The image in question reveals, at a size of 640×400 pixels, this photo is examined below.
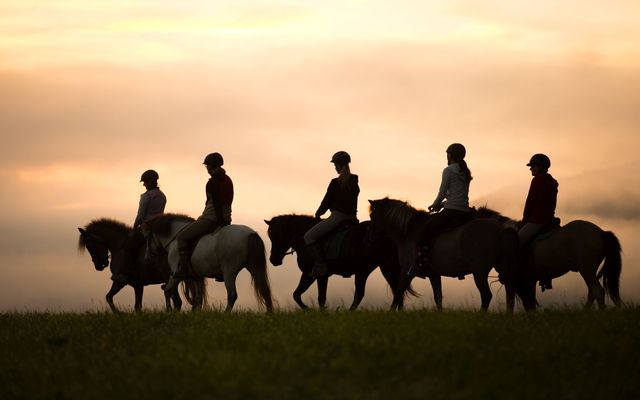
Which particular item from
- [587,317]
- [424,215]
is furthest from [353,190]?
[587,317]

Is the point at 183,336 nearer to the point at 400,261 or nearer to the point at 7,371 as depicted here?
the point at 7,371

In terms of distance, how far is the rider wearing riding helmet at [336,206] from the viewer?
23.0 m

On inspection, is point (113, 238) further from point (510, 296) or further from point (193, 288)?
point (510, 296)

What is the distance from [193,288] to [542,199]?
25.5 ft

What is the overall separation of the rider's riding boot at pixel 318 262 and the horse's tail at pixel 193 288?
2.44 meters

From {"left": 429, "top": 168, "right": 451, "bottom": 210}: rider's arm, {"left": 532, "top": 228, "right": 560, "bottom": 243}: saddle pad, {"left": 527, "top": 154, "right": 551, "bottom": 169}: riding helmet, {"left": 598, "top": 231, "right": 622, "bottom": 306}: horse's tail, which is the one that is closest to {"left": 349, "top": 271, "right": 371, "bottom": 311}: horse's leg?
{"left": 429, "top": 168, "right": 451, "bottom": 210}: rider's arm

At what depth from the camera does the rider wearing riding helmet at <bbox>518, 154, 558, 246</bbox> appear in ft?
69.7

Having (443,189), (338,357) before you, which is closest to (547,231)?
(443,189)

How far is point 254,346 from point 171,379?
5.89 feet

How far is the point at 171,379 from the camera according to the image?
580 inches

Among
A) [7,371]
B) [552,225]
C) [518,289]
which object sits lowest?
[7,371]

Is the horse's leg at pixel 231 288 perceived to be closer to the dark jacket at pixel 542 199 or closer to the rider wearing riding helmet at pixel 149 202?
the rider wearing riding helmet at pixel 149 202

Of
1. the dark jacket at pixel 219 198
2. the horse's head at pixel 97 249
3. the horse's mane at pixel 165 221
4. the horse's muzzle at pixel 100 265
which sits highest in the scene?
the dark jacket at pixel 219 198

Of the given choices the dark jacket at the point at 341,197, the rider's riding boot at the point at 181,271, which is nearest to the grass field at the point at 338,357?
the rider's riding boot at the point at 181,271
